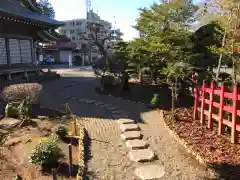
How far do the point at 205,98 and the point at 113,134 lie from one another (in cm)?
341

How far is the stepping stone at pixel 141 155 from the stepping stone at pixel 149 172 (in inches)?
13.2

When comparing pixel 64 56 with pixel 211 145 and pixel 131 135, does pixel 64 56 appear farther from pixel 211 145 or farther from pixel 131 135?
pixel 211 145

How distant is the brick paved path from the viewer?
6.13 m

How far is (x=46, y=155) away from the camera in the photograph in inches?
235

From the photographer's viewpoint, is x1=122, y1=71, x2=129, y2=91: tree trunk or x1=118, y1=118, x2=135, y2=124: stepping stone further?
x1=122, y1=71, x2=129, y2=91: tree trunk

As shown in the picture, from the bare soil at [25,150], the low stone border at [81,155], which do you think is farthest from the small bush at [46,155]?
the low stone border at [81,155]

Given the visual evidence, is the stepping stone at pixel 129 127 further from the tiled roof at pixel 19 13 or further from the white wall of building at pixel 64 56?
the white wall of building at pixel 64 56

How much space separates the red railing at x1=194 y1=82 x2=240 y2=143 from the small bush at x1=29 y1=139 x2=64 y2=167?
4.64 meters

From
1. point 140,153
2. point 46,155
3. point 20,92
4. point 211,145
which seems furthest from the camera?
point 20,92

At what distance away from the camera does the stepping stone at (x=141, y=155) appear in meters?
6.81

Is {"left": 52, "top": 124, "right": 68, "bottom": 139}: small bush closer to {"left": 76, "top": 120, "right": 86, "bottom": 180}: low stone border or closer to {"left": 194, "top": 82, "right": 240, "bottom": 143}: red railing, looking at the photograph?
{"left": 76, "top": 120, "right": 86, "bottom": 180}: low stone border

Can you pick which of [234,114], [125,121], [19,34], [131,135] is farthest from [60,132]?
[19,34]

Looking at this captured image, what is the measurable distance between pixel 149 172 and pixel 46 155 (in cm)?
217

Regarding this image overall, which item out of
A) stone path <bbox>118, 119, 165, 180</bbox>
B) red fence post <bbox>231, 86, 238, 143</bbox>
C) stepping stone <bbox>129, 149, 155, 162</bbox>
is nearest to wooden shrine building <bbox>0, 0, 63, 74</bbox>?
stone path <bbox>118, 119, 165, 180</bbox>
